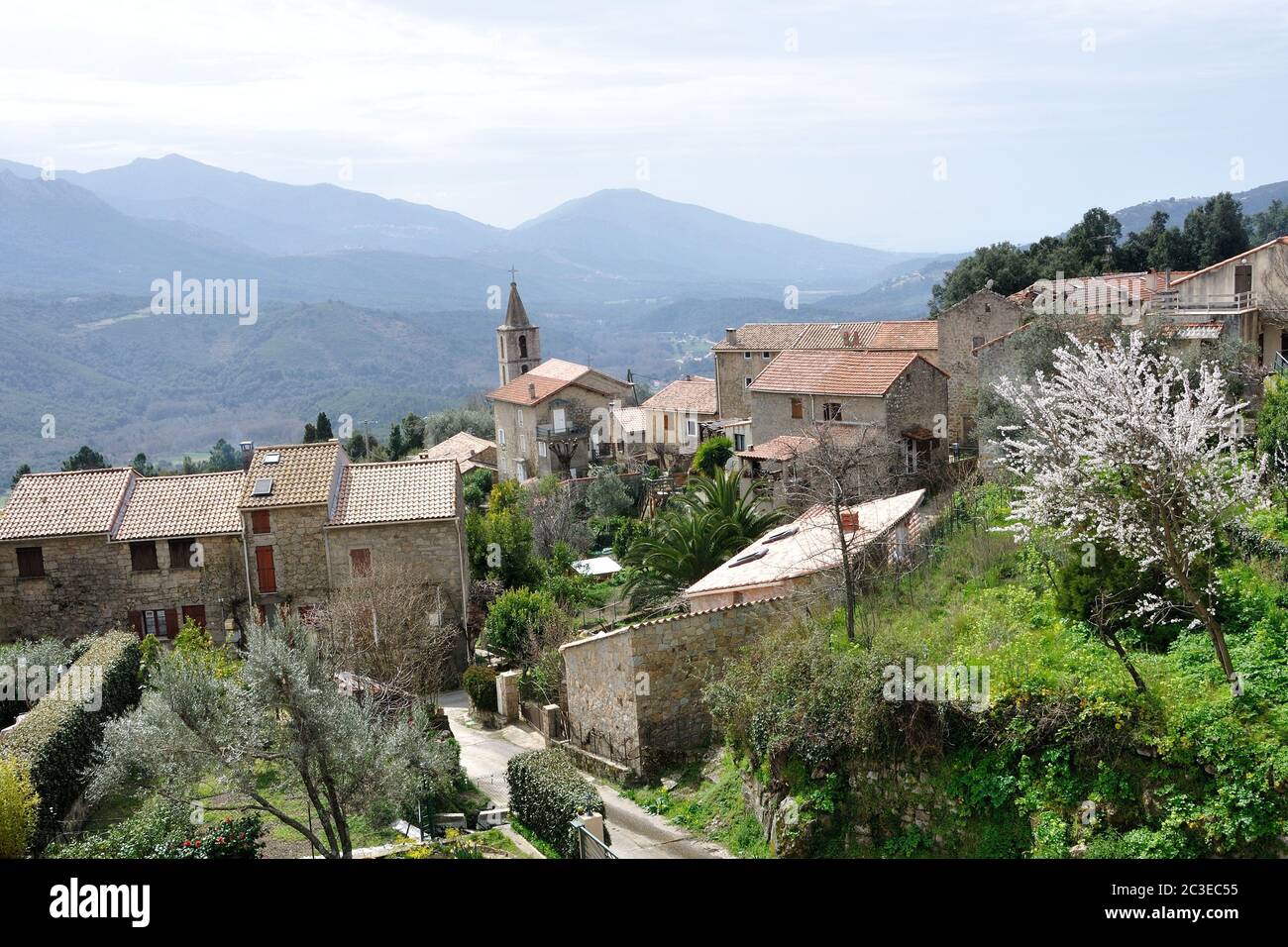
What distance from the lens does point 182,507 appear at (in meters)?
28.9

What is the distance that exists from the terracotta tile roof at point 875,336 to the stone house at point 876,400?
278 inches

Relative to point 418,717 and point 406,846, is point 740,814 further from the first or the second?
point 418,717

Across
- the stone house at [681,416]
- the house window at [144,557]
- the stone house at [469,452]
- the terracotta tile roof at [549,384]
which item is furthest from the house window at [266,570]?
the stone house at [469,452]

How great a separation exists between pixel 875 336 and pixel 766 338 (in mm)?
6694

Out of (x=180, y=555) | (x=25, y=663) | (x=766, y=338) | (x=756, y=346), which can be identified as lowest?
(x=25, y=663)

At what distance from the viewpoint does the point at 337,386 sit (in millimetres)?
178625

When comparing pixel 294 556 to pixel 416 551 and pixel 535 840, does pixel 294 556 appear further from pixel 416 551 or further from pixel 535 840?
pixel 535 840

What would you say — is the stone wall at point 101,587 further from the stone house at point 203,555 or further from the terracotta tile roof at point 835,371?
the terracotta tile roof at point 835,371

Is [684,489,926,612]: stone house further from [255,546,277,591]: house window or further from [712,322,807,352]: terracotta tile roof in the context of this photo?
[712,322,807,352]: terracotta tile roof

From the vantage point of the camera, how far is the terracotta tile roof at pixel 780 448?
114ft

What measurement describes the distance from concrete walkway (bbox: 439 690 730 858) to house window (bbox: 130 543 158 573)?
8.43 meters

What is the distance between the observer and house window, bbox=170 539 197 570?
28.1 meters

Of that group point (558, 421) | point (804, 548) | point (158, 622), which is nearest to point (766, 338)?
point (558, 421)

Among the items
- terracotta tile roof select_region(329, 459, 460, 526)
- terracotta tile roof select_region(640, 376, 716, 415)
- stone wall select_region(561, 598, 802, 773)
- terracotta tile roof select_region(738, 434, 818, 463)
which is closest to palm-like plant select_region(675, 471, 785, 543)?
terracotta tile roof select_region(738, 434, 818, 463)
